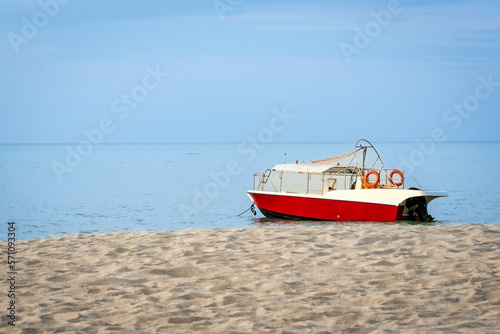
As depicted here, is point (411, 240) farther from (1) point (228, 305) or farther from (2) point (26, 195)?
(2) point (26, 195)

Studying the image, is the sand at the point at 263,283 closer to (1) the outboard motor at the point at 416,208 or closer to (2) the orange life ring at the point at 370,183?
(1) the outboard motor at the point at 416,208

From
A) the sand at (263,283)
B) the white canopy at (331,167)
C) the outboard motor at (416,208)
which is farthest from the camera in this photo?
the white canopy at (331,167)

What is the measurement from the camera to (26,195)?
1566 inches

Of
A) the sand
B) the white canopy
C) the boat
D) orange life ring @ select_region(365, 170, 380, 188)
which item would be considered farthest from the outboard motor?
the sand

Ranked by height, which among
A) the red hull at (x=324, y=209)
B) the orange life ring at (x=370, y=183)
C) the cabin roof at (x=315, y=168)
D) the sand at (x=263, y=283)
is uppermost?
the cabin roof at (x=315, y=168)

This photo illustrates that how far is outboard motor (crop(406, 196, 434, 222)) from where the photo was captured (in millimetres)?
19750

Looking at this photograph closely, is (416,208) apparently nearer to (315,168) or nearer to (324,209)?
(324,209)

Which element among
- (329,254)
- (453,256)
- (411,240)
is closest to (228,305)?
(329,254)

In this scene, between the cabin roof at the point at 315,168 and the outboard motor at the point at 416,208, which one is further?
the cabin roof at the point at 315,168

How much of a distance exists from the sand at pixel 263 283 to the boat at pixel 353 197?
7838mm

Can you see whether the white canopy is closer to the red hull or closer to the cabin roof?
the cabin roof

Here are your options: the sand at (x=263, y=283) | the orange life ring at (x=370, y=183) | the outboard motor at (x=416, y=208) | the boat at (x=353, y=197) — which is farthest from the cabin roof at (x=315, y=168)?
the sand at (x=263, y=283)

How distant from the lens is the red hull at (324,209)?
19312mm

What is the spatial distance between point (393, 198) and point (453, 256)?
1002cm
